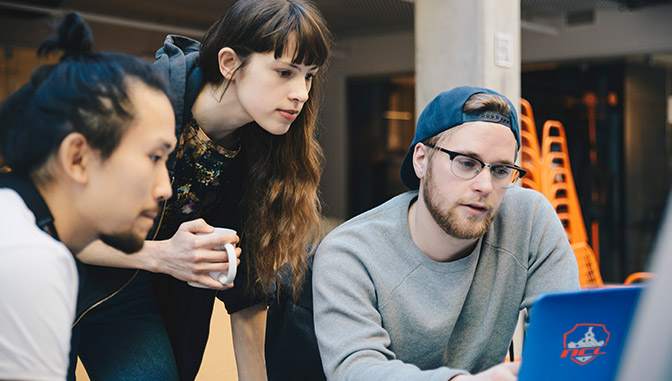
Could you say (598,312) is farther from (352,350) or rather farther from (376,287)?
(376,287)

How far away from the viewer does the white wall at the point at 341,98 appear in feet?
29.9

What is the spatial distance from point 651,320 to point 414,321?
3.40ft

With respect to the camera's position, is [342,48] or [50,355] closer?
[50,355]

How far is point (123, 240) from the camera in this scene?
1.00 m

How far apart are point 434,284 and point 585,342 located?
61 centimetres

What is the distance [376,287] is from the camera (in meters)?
1.52

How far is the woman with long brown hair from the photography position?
1.53 metres

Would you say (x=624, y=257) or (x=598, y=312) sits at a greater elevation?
(x=598, y=312)

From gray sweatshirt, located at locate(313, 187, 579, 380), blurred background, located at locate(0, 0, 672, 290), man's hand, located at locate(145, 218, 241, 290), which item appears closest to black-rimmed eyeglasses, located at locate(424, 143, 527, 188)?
gray sweatshirt, located at locate(313, 187, 579, 380)

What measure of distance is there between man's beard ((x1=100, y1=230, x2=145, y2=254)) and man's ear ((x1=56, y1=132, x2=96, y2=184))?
0.37ft

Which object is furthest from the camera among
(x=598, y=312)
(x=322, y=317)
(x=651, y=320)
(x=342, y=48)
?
(x=342, y=48)

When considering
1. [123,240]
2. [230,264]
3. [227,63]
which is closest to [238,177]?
[227,63]

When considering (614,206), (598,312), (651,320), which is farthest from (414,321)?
(614,206)

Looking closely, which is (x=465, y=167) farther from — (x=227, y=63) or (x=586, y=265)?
(x=586, y=265)
